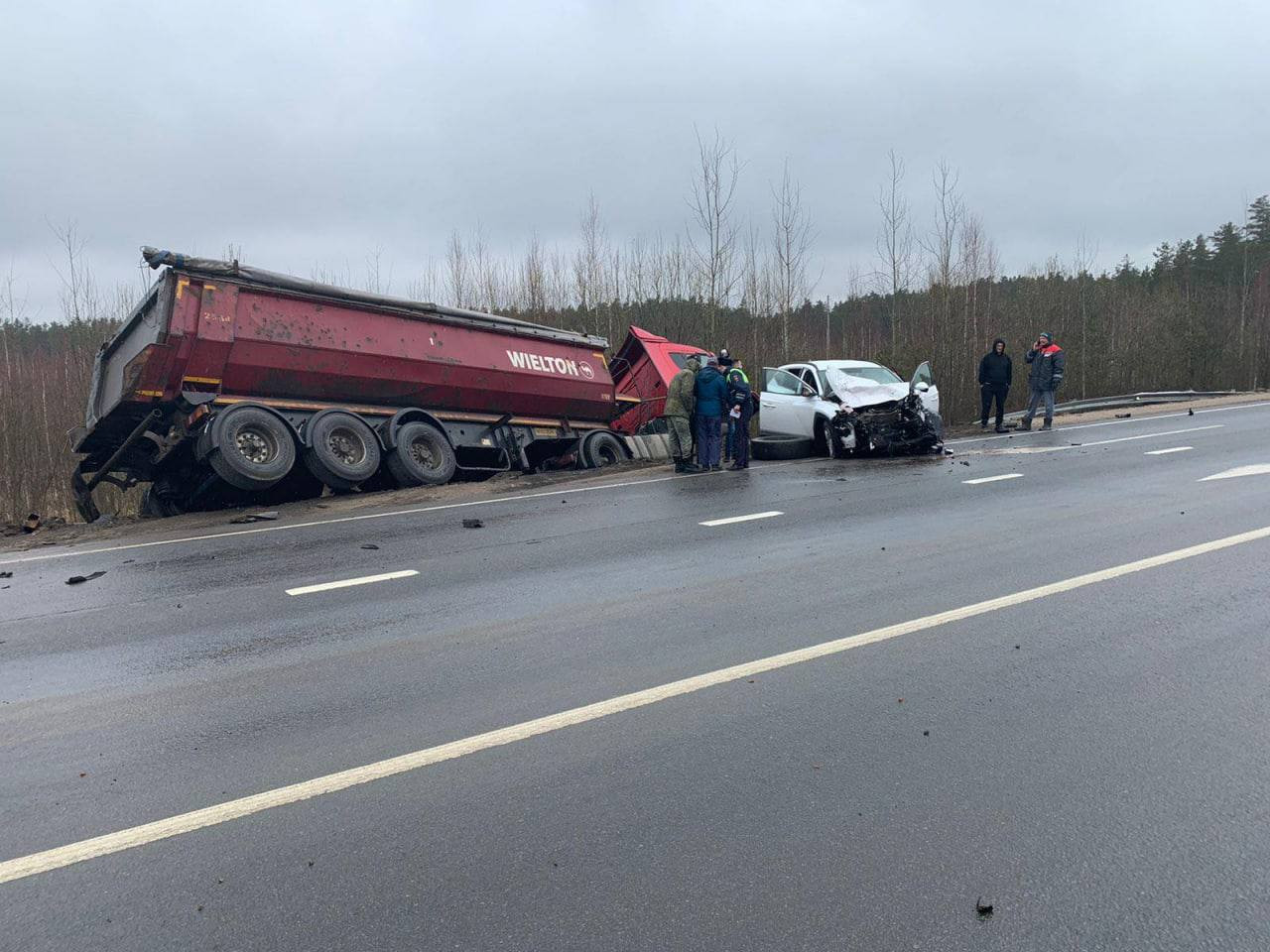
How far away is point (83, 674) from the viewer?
522 cm

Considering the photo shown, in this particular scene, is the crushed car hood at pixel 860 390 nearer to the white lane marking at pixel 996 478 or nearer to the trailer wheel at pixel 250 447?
the white lane marking at pixel 996 478

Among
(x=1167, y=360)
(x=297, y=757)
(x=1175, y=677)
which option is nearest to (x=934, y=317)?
(x=1167, y=360)

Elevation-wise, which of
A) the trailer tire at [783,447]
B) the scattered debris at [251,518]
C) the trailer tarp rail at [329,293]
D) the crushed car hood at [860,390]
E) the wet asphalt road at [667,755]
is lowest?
the wet asphalt road at [667,755]

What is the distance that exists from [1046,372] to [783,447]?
20.1 feet

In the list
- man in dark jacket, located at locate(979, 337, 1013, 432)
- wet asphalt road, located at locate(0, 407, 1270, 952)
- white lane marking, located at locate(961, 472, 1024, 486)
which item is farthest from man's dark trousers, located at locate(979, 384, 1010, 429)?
wet asphalt road, located at locate(0, 407, 1270, 952)

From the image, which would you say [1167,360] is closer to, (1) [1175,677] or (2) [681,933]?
(1) [1175,677]

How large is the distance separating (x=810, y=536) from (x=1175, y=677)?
415 cm

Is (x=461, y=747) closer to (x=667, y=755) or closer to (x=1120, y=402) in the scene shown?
(x=667, y=755)

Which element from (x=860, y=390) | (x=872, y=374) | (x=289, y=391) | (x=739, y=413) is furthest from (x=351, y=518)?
(x=872, y=374)

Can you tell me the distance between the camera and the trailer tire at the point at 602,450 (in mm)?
17078

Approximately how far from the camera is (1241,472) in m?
11.3

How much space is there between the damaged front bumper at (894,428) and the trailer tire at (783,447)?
138 centimetres

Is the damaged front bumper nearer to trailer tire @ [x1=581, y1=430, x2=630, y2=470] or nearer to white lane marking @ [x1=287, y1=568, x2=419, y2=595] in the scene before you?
trailer tire @ [x1=581, y1=430, x2=630, y2=470]

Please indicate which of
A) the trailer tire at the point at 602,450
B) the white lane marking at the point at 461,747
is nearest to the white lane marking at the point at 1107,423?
the trailer tire at the point at 602,450
